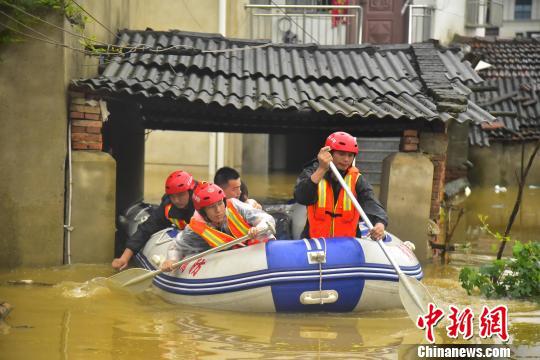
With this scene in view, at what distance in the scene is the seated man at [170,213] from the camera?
966 centimetres

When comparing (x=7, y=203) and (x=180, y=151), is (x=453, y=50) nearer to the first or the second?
(x=7, y=203)

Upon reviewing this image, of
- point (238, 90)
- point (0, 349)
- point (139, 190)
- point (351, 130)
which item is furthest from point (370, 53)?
point (0, 349)

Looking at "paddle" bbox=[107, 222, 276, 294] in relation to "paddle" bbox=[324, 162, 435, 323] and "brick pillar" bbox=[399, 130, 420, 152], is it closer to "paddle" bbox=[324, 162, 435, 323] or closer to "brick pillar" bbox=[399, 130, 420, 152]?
"paddle" bbox=[324, 162, 435, 323]

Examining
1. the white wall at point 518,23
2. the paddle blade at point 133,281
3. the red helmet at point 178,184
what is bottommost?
the paddle blade at point 133,281

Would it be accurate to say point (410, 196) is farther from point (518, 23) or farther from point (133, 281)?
point (518, 23)

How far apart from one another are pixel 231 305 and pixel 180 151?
12.1 metres

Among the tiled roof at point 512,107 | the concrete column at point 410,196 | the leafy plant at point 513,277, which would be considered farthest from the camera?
the tiled roof at point 512,107

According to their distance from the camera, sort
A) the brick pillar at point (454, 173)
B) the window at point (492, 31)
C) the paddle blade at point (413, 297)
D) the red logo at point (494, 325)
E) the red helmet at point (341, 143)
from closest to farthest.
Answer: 1. the red logo at point (494, 325)
2. the paddle blade at point (413, 297)
3. the red helmet at point (341, 143)
4. the brick pillar at point (454, 173)
5. the window at point (492, 31)

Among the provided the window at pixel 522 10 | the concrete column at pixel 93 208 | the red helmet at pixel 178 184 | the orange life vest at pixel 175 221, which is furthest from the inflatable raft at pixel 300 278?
the window at pixel 522 10

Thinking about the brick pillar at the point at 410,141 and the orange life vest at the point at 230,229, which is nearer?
the orange life vest at the point at 230,229

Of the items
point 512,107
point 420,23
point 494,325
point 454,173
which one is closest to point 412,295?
point 494,325

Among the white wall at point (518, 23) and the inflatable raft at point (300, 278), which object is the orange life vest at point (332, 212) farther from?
the white wall at point (518, 23)

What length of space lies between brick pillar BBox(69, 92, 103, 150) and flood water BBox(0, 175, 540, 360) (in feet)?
4.74

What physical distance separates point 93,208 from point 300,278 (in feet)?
10.6
